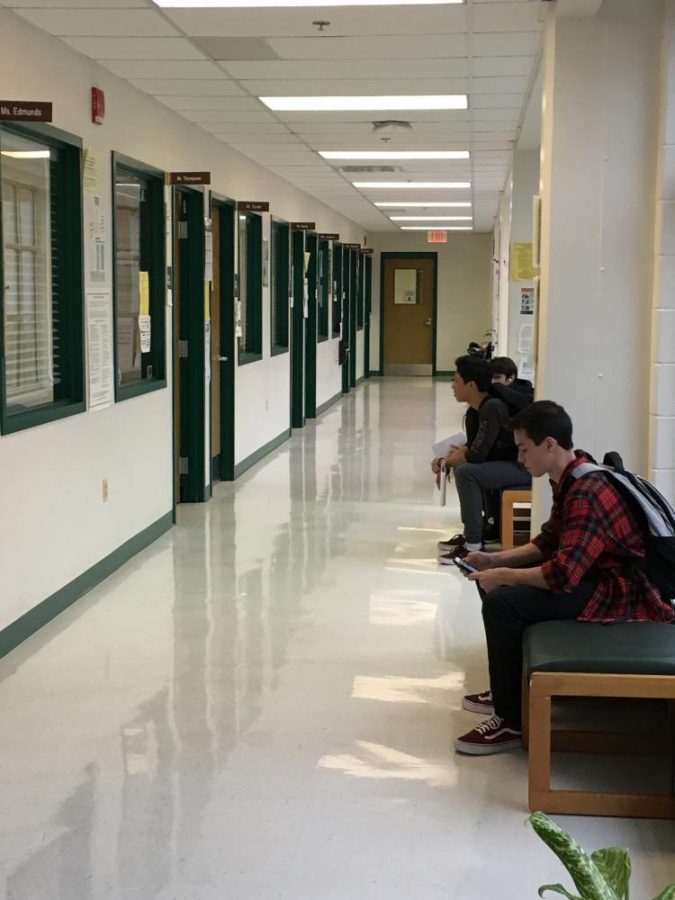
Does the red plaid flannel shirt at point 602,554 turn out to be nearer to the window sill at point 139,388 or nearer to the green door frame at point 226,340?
the window sill at point 139,388

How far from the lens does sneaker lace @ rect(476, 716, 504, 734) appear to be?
403cm

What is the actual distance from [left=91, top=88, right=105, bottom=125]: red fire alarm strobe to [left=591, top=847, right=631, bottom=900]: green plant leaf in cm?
525

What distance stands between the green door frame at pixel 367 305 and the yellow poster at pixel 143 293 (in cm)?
1482

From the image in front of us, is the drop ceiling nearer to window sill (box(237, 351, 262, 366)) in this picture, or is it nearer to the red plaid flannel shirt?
window sill (box(237, 351, 262, 366))

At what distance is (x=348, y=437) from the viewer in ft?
42.7

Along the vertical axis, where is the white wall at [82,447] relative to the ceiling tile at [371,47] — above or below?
below

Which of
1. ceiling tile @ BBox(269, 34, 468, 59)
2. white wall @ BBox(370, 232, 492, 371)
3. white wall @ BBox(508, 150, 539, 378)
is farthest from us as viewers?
white wall @ BBox(370, 232, 492, 371)

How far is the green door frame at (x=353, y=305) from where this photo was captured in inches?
776

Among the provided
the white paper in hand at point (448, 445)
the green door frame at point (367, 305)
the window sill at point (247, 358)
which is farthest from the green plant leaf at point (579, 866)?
the green door frame at point (367, 305)

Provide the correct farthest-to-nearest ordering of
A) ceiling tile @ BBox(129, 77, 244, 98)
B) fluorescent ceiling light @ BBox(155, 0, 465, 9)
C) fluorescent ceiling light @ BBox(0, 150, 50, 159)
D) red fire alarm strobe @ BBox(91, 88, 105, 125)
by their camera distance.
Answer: ceiling tile @ BBox(129, 77, 244, 98) < red fire alarm strobe @ BBox(91, 88, 105, 125) < fluorescent ceiling light @ BBox(0, 150, 50, 159) < fluorescent ceiling light @ BBox(155, 0, 465, 9)

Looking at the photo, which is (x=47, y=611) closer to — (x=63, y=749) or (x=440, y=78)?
(x=63, y=749)

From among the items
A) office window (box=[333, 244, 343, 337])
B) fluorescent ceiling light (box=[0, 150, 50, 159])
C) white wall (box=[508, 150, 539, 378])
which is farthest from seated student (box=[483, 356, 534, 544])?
office window (box=[333, 244, 343, 337])

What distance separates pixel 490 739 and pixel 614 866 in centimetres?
243

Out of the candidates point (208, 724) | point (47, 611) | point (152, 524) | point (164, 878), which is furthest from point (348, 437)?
point (164, 878)
